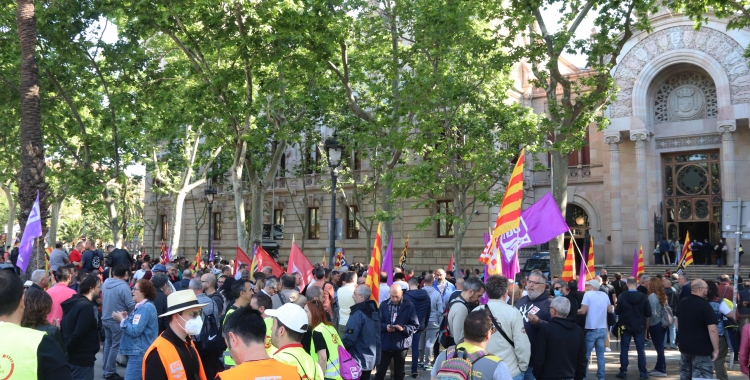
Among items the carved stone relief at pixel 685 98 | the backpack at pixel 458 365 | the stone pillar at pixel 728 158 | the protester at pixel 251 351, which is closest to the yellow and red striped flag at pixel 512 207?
the backpack at pixel 458 365

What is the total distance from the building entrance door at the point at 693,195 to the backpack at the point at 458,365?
30933mm

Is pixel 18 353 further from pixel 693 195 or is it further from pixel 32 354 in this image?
pixel 693 195

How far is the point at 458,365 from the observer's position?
15.9 ft

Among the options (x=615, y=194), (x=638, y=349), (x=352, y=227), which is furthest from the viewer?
(x=352, y=227)

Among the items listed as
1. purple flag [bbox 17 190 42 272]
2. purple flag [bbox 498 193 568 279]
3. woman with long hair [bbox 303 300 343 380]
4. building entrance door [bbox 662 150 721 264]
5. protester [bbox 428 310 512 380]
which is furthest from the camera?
building entrance door [bbox 662 150 721 264]

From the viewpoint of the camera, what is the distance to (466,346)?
16.7 ft

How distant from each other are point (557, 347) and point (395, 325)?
3.13 metres

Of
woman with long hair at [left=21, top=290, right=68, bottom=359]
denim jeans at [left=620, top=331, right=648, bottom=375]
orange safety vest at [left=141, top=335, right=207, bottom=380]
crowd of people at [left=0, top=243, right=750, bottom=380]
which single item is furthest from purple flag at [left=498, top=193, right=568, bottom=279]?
woman with long hair at [left=21, top=290, right=68, bottom=359]

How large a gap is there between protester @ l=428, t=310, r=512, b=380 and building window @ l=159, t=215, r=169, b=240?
49.0m

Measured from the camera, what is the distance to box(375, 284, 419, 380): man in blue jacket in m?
10.1

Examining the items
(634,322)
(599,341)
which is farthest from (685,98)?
(599,341)

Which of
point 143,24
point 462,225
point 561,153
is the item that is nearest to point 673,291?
point 561,153

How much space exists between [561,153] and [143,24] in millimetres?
11943

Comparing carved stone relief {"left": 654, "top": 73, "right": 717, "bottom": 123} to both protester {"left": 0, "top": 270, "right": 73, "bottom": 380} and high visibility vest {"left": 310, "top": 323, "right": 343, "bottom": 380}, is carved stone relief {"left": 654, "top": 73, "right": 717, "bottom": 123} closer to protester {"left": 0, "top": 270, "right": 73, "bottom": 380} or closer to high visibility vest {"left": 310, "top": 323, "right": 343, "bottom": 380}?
high visibility vest {"left": 310, "top": 323, "right": 343, "bottom": 380}
